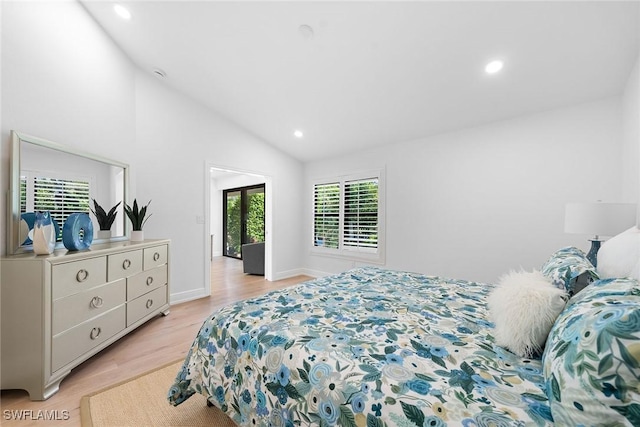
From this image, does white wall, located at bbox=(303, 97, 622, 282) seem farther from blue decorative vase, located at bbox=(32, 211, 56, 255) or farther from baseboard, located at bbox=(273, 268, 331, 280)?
blue decorative vase, located at bbox=(32, 211, 56, 255)

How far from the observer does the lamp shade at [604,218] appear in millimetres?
1791

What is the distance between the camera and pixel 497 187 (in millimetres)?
3004

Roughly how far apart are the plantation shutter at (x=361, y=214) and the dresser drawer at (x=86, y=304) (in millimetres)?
3135

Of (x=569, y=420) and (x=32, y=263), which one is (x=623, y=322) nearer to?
(x=569, y=420)

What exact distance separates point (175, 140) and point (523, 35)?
12.4ft

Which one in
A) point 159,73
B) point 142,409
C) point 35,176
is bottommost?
point 142,409

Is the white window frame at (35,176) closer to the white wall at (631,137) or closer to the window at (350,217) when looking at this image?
the window at (350,217)

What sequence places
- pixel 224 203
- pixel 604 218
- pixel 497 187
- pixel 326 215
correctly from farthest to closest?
1. pixel 224 203
2. pixel 326 215
3. pixel 497 187
4. pixel 604 218

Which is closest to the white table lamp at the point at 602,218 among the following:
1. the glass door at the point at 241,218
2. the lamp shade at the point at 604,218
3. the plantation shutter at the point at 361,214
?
the lamp shade at the point at 604,218

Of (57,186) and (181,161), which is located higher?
(181,161)

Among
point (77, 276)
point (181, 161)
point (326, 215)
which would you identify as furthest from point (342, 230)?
point (77, 276)

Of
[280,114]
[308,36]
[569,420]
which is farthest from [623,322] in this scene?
[280,114]

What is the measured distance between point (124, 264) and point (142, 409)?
4.09 feet

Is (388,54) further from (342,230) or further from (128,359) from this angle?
(128,359)
